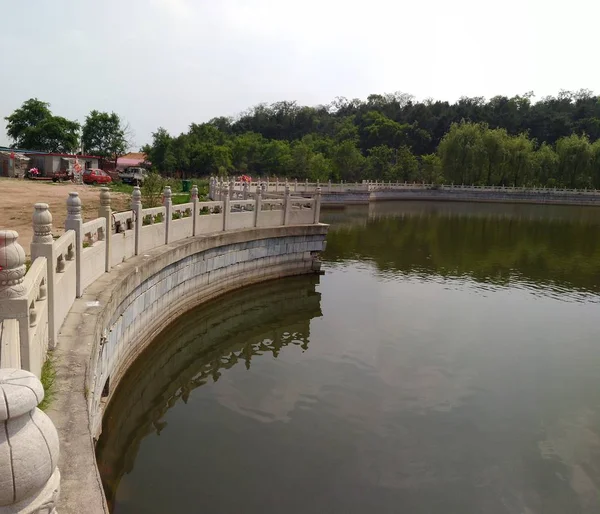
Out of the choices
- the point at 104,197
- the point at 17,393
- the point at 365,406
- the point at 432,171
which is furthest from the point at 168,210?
the point at 432,171

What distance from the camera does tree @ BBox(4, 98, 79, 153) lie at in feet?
150

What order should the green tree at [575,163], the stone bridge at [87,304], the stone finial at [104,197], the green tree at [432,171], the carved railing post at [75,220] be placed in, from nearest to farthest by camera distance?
1. the stone bridge at [87,304]
2. the carved railing post at [75,220]
3. the stone finial at [104,197]
4. the green tree at [575,163]
5. the green tree at [432,171]

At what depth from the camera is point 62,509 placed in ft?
9.64

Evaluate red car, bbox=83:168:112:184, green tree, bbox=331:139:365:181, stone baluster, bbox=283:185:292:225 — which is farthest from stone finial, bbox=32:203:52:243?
→ green tree, bbox=331:139:365:181

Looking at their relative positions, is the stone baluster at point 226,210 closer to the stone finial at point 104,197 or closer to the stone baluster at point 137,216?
the stone baluster at point 137,216

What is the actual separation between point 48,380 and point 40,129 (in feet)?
157

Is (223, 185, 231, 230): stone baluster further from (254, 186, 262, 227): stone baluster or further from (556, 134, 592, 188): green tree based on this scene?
(556, 134, 592, 188): green tree

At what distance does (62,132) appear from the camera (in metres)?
45.7

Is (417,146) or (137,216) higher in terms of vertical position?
(417,146)

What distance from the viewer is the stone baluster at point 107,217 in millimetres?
7396

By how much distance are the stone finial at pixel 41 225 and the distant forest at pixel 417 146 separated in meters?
41.8

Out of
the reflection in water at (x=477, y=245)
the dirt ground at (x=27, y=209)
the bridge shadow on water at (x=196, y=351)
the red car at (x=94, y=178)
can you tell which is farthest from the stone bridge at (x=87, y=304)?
the red car at (x=94, y=178)

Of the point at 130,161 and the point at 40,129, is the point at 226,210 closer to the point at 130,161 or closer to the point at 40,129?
the point at 40,129

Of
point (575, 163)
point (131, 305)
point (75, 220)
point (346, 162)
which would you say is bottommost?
point (131, 305)
